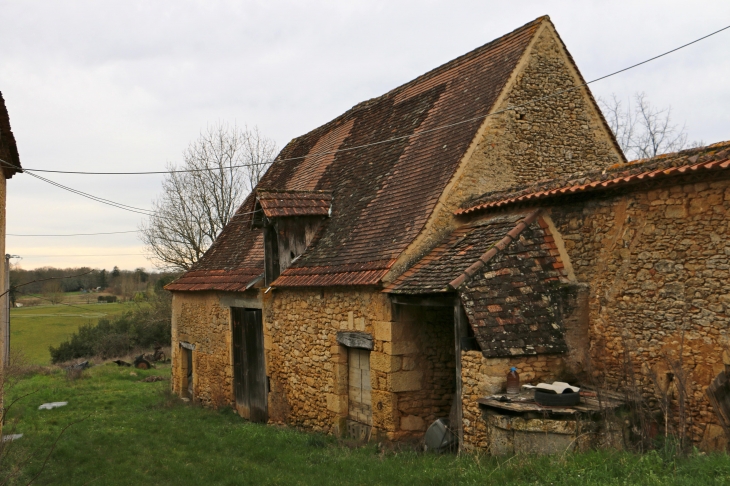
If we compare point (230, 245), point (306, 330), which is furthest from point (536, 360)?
point (230, 245)

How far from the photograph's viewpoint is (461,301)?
7723mm

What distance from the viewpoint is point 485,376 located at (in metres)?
7.42

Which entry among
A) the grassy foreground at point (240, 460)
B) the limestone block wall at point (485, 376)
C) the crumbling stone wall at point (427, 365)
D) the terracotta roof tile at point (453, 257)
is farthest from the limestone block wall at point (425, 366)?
the limestone block wall at point (485, 376)

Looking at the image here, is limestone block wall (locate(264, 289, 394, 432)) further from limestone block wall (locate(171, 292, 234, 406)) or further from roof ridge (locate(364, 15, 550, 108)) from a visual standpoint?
roof ridge (locate(364, 15, 550, 108))

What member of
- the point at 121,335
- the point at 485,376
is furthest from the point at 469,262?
the point at 121,335

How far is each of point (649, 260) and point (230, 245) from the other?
1132 centimetres

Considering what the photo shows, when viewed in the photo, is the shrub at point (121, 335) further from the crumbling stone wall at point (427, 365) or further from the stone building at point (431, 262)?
the crumbling stone wall at point (427, 365)

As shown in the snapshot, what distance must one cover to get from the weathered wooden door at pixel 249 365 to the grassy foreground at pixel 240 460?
1.53ft

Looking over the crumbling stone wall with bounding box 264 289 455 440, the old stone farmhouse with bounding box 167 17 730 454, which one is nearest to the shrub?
the old stone farmhouse with bounding box 167 17 730 454

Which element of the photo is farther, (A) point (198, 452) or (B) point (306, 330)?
(B) point (306, 330)

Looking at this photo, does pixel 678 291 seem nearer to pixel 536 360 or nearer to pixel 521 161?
pixel 536 360

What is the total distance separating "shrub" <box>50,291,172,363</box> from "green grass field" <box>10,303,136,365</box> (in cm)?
125

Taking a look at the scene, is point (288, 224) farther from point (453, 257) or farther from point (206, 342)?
point (206, 342)

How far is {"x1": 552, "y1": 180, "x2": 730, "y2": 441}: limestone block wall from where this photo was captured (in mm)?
6555
